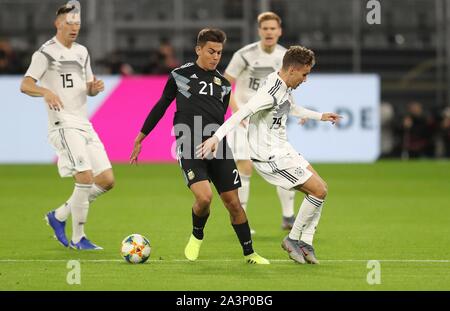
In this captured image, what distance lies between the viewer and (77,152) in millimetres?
10633

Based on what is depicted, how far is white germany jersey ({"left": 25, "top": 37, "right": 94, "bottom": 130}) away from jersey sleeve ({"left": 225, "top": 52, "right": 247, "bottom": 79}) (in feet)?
7.87

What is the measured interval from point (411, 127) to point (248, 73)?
12596 millimetres

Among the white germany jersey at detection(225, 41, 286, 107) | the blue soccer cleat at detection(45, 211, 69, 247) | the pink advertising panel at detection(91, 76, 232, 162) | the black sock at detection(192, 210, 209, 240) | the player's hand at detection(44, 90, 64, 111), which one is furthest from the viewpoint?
the pink advertising panel at detection(91, 76, 232, 162)

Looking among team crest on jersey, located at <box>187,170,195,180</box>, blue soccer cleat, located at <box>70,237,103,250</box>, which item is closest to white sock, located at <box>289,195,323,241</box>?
team crest on jersey, located at <box>187,170,195,180</box>

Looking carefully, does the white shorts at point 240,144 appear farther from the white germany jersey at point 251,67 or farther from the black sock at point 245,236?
the black sock at point 245,236

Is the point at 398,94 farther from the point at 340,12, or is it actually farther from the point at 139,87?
the point at 139,87

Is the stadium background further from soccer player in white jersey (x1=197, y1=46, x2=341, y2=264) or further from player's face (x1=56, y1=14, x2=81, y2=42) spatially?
player's face (x1=56, y1=14, x2=81, y2=42)

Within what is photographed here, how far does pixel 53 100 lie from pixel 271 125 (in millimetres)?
2336

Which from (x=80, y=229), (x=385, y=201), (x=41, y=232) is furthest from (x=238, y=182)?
(x=385, y=201)

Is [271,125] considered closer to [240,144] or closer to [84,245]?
[84,245]

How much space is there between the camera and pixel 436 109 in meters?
25.0

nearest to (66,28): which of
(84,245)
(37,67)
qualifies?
(37,67)

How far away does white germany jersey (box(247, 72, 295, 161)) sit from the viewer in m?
9.29

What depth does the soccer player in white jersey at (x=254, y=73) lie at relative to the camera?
1241 centimetres
